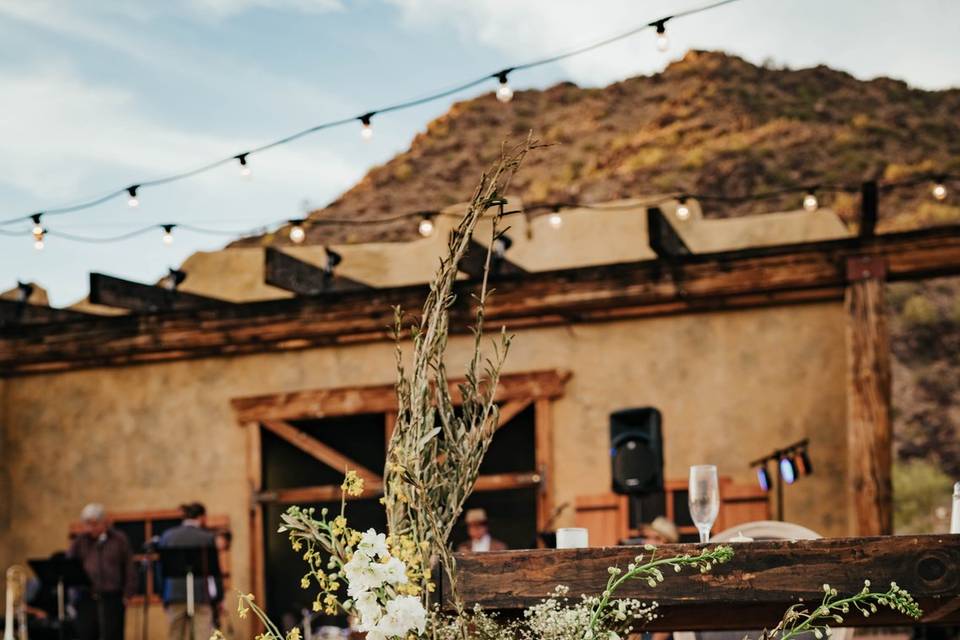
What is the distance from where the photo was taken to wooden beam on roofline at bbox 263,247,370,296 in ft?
32.0

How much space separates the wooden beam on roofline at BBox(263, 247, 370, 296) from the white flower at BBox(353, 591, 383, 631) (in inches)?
302

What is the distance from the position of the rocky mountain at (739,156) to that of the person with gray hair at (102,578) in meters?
21.6

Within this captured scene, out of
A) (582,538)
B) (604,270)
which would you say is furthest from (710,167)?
(582,538)

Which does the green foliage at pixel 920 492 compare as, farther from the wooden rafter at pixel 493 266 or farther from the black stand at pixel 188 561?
the black stand at pixel 188 561

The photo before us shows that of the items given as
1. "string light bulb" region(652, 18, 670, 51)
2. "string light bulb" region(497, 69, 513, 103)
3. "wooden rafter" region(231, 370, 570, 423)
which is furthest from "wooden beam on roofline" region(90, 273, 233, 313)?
"string light bulb" region(652, 18, 670, 51)

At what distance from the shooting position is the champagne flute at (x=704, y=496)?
350 centimetres

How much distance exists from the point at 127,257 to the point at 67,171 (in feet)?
42.3

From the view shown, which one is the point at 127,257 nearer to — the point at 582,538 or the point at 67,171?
the point at 67,171

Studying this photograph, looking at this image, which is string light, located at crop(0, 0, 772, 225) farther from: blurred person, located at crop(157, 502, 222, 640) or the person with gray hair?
blurred person, located at crop(157, 502, 222, 640)

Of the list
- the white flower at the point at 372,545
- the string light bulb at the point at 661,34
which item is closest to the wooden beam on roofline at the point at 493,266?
the string light bulb at the point at 661,34

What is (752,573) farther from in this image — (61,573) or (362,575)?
(61,573)

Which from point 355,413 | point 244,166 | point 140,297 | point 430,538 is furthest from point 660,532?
point 430,538

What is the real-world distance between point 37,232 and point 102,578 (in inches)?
93.6

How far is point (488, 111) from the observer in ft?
131
